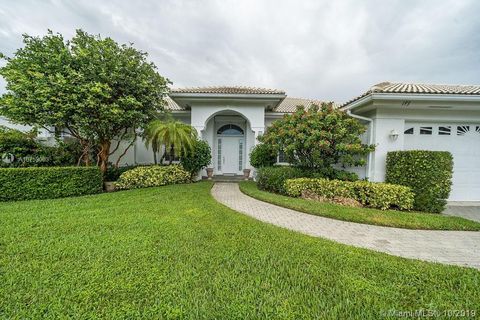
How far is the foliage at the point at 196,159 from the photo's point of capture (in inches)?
409

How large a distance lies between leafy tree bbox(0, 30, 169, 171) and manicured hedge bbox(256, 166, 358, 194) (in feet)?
21.1

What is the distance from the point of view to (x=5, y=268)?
287 centimetres

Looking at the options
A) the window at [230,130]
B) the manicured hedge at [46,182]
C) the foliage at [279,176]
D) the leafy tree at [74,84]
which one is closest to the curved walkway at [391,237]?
the foliage at [279,176]

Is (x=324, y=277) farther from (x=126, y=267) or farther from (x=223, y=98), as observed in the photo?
(x=223, y=98)

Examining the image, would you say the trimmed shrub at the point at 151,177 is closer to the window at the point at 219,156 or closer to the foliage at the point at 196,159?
the foliage at the point at 196,159

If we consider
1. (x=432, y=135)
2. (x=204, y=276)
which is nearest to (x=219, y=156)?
(x=432, y=135)

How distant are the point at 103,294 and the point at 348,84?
2258cm

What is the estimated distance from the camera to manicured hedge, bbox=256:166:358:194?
8.02 meters

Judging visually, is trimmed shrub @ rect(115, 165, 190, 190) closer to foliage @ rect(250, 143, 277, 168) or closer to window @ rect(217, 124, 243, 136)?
foliage @ rect(250, 143, 277, 168)

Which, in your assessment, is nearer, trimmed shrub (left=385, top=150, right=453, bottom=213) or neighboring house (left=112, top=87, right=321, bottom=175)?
trimmed shrub (left=385, top=150, right=453, bottom=213)

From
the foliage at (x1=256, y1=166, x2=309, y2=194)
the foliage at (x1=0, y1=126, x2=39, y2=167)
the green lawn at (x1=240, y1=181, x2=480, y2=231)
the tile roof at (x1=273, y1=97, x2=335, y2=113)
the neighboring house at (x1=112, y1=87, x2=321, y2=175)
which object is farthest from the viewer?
the tile roof at (x1=273, y1=97, x2=335, y2=113)

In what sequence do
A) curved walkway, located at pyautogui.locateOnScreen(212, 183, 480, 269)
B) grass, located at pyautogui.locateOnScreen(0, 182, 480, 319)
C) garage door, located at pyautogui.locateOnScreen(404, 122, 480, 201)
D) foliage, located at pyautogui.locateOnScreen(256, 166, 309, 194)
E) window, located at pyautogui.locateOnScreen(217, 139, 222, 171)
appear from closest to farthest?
grass, located at pyautogui.locateOnScreen(0, 182, 480, 319), curved walkway, located at pyautogui.locateOnScreen(212, 183, 480, 269), garage door, located at pyautogui.locateOnScreen(404, 122, 480, 201), foliage, located at pyautogui.locateOnScreen(256, 166, 309, 194), window, located at pyautogui.locateOnScreen(217, 139, 222, 171)

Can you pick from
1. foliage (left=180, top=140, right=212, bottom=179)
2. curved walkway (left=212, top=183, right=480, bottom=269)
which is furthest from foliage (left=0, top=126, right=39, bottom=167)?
Result: curved walkway (left=212, top=183, right=480, bottom=269)

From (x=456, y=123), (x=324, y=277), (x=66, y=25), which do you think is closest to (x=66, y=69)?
(x=66, y=25)
